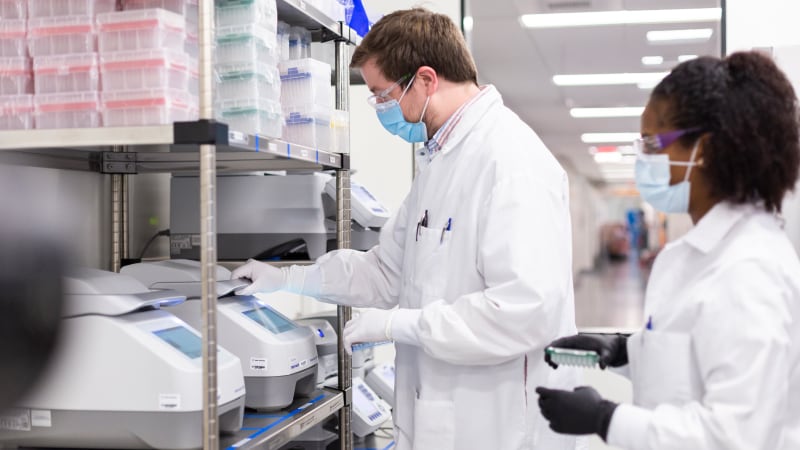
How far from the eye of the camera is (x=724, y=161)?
137 cm

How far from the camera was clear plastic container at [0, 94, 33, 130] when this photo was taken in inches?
66.4

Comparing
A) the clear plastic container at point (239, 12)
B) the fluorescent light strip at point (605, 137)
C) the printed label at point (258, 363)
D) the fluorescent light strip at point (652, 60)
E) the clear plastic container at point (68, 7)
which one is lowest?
the printed label at point (258, 363)

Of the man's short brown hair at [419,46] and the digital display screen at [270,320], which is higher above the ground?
the man's short brown hair at [419,46]

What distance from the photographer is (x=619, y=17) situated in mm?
6383

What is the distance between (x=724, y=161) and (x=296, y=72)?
120cm

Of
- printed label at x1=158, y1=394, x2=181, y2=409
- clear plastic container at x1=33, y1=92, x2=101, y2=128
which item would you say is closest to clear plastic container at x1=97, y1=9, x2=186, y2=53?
clear plastic container at x1=33, y1=92, x2=101, y2=128

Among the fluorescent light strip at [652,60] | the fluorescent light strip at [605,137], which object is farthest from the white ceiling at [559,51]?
the fluorescent light strip at [605,137]

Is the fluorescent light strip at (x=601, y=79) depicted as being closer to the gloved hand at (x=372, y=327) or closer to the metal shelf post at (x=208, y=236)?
the gloved hand at (x=372, y=327)

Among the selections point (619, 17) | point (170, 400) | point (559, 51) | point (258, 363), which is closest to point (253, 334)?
point (258, 363)

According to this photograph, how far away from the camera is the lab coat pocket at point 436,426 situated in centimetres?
190

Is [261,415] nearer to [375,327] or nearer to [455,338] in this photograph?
[375,327]

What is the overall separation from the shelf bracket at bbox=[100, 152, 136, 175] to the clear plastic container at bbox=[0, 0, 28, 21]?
78cm

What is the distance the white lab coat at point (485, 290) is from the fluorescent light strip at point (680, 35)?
535 cm

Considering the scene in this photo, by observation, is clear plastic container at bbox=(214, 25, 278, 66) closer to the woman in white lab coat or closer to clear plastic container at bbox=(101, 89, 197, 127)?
clear plastic container at bbox=(101, 89, 197, 127)
